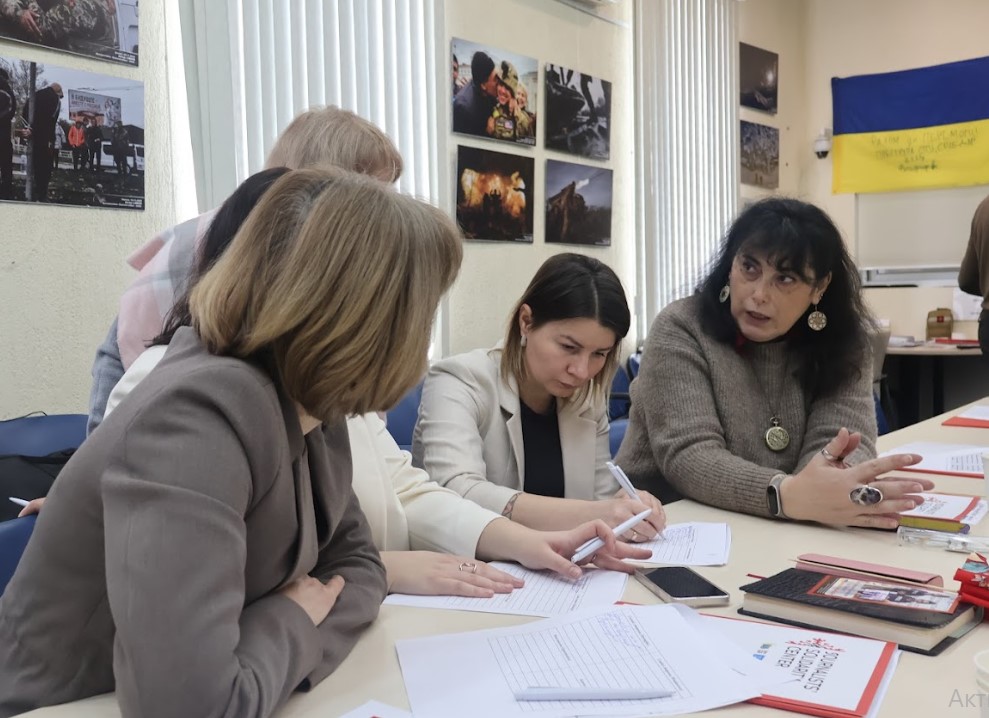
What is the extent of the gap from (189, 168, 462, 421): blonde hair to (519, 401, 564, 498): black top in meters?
1.16

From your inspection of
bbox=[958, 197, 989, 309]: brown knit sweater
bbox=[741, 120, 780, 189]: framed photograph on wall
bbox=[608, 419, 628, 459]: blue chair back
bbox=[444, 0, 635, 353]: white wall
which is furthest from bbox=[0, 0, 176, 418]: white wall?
bbox=[741, 120, 780, 189]: framed photograph on wall

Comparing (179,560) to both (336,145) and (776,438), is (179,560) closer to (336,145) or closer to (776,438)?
(336,145)

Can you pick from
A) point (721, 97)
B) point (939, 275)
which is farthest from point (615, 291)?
point (939, 275)

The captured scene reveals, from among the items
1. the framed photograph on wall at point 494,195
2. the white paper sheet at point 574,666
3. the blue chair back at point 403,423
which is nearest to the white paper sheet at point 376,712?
the white paper sheet at point 574,666

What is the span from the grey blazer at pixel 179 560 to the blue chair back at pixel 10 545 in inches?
23.6

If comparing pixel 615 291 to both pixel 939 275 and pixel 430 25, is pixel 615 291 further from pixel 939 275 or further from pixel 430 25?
pixel 939 275

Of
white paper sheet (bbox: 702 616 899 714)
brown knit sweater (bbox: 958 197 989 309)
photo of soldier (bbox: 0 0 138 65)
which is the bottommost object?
white paper sheet (bbox: 702 616 899 714)

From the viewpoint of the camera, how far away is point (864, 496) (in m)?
1.58

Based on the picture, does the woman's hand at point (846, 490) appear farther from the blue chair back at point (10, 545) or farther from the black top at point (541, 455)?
the blue chair back at point (10, 545)

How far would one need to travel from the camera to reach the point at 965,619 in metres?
1.10

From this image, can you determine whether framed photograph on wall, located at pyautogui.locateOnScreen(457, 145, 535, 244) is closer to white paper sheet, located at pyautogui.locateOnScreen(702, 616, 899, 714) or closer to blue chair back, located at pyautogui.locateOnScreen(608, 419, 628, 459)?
blue chair back, located at pyautogui.locateOnScreen(608, 419, 628, 459)

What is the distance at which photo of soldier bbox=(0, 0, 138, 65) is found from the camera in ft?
→ 8.08

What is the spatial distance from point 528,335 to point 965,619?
114cm

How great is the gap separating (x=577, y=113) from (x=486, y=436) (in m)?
3.05
